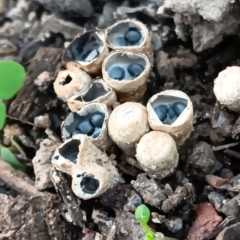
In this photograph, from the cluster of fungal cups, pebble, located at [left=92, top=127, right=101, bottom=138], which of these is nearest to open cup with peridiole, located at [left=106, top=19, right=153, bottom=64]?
the cluster of fungal cups

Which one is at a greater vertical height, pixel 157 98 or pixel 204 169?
pixel 157 98

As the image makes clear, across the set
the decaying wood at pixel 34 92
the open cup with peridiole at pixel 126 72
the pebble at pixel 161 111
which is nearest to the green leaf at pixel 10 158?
the decaying wood at pixel 34 92

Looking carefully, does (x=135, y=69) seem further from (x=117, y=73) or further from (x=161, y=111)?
(x=161, y=111)

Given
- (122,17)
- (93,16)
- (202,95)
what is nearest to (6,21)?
(93,16)

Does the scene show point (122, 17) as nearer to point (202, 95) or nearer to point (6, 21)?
point (202, 95)

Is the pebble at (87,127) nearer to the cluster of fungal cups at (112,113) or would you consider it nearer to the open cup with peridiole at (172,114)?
the cluster of fungal cups at (112,113)

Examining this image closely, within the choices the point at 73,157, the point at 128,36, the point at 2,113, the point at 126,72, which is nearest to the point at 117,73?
the point at 126,72

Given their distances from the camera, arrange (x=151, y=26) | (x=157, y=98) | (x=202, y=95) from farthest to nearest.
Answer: (x=151, y=26) → (x=202, y=95) → (x=157, y=98)
